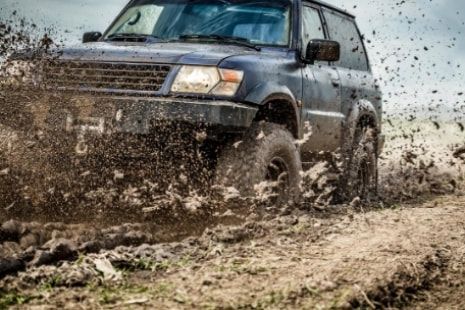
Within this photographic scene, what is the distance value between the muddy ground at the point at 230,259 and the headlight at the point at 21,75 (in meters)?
0.96

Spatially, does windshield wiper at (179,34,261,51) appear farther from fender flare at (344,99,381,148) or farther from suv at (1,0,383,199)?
fender flare at (344,99,381,148)

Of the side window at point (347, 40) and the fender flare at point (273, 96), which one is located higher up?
the side window at point (347, 40)

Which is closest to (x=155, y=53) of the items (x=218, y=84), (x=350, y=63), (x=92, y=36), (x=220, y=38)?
(x=218, y=84)

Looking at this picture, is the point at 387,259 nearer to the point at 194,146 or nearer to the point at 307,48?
the point at 194,146

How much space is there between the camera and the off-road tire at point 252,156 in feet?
18.7

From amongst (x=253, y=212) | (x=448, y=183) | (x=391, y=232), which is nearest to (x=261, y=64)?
(x=253, y=212)

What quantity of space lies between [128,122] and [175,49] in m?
0.81

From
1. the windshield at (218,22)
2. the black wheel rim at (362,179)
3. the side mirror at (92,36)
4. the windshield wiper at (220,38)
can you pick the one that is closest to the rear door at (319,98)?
the windshield at (218,22)

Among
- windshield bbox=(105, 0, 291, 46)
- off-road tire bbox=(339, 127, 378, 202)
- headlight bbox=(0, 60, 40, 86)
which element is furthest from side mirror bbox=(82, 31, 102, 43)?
off-road tire bbox=(339, 127, 378, 202)

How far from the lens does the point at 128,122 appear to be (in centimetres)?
546

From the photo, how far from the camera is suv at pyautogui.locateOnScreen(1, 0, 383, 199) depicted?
18.1 ft

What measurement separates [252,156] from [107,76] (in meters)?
1.22

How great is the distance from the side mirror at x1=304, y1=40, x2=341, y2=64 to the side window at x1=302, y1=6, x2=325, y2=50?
0.23 m

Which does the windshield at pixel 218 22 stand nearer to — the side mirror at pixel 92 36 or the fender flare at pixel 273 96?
the side mirror at pixel 92 36
